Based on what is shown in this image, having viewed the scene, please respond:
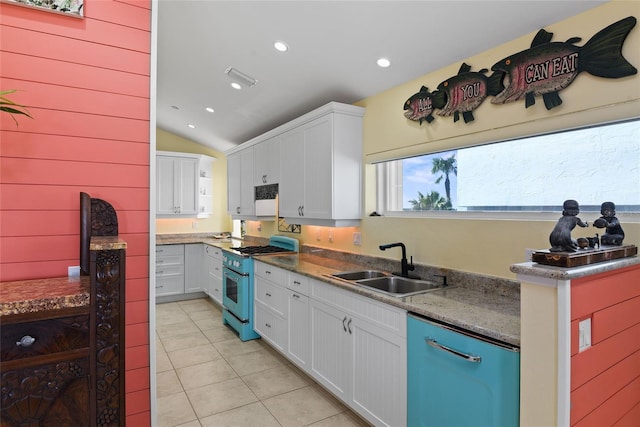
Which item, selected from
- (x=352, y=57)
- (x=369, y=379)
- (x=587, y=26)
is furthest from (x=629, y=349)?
(x=352, y=57)

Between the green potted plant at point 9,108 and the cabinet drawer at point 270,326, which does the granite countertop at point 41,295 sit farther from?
the cabinet drawer at point 270,326

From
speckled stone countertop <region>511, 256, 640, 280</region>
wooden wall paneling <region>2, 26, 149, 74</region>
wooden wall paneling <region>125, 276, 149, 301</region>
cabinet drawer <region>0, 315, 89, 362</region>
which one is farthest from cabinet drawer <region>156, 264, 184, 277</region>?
speckled stone countertop <region>511, 256, 640, 280</region>

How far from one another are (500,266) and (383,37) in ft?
5.57

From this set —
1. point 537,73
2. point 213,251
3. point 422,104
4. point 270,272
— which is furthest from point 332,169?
point 213,251

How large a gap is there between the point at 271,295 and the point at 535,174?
98.8 inches

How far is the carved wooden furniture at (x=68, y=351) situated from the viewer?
1.31m

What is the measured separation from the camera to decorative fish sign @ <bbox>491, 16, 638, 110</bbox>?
5.45 ft

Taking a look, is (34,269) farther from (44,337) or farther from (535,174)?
(535,174)

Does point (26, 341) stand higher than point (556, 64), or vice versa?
point (556, 64)

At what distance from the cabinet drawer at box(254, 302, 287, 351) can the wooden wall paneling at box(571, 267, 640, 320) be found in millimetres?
2454

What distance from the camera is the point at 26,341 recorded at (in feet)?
4.34

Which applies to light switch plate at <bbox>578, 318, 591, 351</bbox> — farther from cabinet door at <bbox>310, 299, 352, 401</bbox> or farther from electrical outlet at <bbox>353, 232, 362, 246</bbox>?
electrical outlet at <bbox>353, 232, 362, 246</bbox>

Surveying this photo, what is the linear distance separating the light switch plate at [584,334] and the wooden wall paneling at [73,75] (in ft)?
7.45

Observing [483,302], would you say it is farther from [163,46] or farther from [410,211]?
[163,46]
